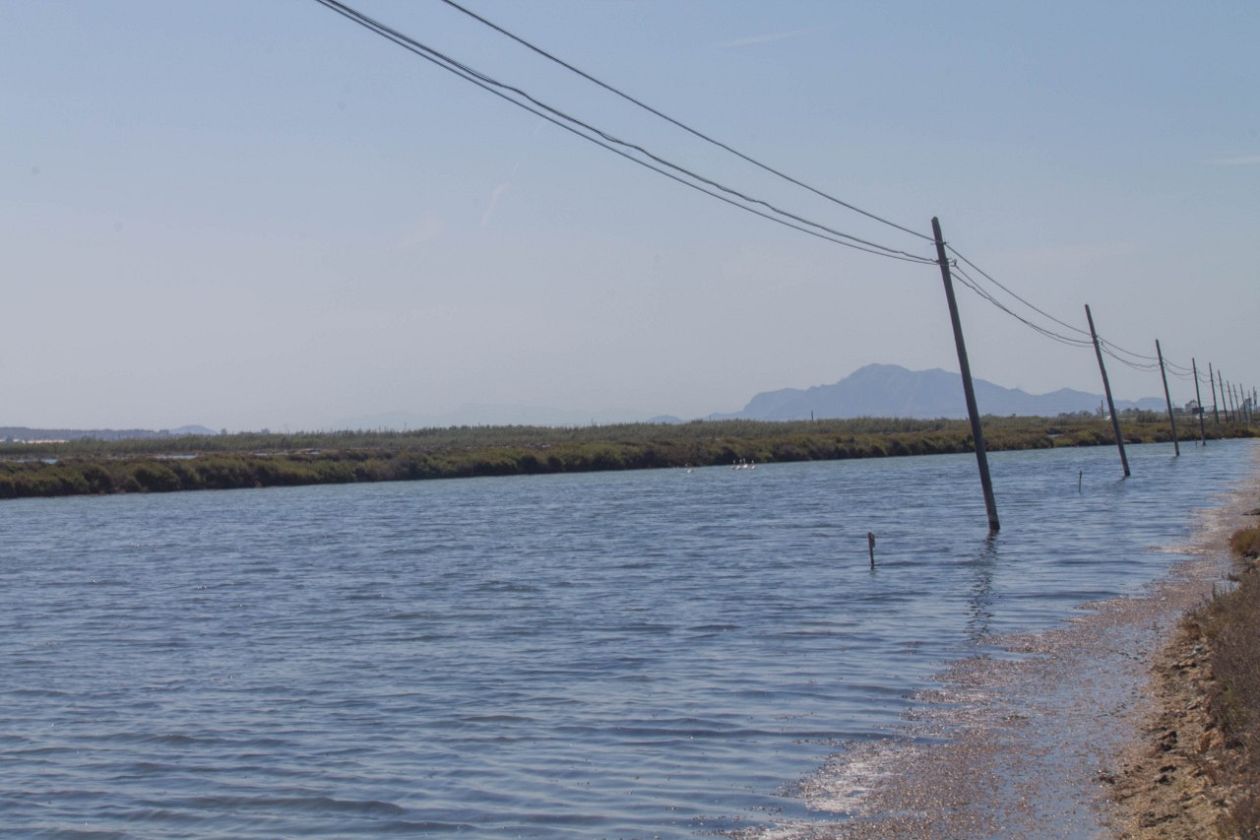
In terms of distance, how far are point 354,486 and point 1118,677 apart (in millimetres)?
70830

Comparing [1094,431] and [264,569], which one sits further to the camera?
[1094,431]

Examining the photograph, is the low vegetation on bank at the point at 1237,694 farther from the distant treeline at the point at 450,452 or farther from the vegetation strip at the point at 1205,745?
the distant treeline at the point at 450,452

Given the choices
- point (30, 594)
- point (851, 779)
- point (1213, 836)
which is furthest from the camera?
point (30, 594)

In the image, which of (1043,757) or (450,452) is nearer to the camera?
(1043,757)

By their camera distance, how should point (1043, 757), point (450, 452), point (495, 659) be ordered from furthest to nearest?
point (450, 452) < point (495, 659) < point (1043, 757)

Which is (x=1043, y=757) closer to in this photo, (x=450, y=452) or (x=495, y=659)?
(x=495, y=659)

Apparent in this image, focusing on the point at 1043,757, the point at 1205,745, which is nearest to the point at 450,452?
the point at 1043,757

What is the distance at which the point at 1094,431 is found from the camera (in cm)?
12544

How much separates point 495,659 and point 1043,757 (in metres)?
8.73

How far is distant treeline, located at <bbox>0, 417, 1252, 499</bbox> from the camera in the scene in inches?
3071

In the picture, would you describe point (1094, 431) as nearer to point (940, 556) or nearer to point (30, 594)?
point (940, 556)

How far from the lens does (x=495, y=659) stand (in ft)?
62.3

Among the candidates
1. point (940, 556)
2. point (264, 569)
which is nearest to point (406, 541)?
point (264, 569)

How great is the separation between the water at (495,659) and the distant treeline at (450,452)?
31716 millimetres
